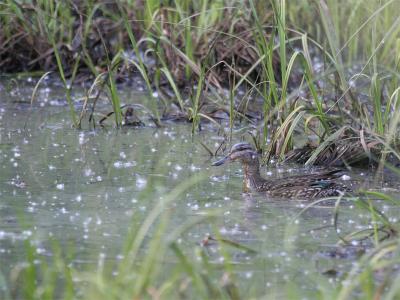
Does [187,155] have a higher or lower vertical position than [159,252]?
lower

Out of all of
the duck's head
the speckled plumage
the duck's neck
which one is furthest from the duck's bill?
the speckled plumage

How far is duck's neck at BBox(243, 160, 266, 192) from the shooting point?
782 cm

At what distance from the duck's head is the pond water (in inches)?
5.4

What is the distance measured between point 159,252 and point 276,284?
0.66m

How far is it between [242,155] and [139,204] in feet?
5.00

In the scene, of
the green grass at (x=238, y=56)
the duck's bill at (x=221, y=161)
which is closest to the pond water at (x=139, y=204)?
the duck's bill at (x=221, y=161)

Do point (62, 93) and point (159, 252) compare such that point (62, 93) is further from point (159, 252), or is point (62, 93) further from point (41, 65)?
point (159, 252)

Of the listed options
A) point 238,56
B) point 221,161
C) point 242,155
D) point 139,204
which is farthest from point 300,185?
point 238,56

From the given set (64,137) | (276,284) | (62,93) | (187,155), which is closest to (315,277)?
(276,284)

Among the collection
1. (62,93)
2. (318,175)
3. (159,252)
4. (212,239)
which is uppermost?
(159,252)

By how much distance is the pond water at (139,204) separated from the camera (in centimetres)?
558

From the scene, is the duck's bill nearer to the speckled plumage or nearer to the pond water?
the pond water

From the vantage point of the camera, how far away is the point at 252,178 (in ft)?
26.4

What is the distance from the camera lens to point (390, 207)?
23.2 ft
